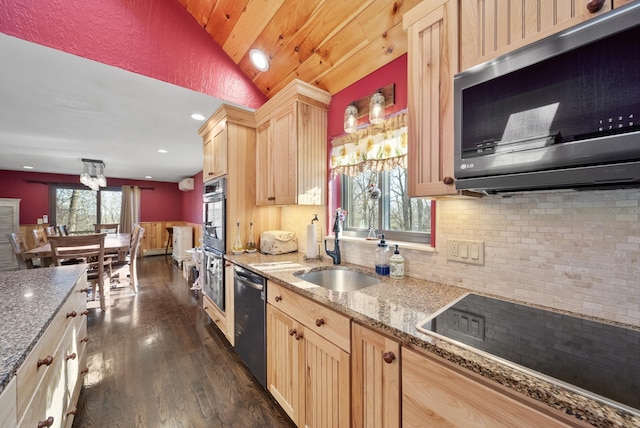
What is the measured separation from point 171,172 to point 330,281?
19.4 feet

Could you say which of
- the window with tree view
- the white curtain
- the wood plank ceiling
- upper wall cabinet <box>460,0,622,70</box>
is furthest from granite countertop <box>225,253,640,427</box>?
the window with tree view

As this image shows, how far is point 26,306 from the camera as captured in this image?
1.00 metres

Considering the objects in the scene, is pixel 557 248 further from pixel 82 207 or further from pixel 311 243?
pixel 82 207

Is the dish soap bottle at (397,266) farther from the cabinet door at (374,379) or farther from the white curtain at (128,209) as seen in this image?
the white curtain at (128,209)

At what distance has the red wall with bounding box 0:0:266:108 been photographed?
4.97ft

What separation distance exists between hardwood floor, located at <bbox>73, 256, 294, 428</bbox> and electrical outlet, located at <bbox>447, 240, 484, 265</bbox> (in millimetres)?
1373

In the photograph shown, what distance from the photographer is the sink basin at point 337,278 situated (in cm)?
160

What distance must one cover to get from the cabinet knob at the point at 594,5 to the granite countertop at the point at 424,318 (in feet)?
3.30

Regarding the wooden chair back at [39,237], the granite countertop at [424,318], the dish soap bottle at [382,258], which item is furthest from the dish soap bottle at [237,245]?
Result: the wooden chair back at [39,237]

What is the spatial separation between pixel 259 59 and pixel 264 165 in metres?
0.88

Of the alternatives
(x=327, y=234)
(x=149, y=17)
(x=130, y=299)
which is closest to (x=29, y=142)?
(x=130, y=299)

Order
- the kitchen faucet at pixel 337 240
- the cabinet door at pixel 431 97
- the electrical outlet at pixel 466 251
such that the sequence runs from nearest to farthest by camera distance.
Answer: the cabinet door at pixel 431 97
the electrical outlet at pixel 466 251
the kitchen faucet at pixel 337 240

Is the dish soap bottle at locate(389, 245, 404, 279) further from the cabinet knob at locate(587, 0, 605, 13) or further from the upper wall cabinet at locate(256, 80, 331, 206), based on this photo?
the cabinet knob at locate(587, 0, 605, 13)

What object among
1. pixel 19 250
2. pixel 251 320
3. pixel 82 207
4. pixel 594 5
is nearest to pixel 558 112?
pixel 594 5
